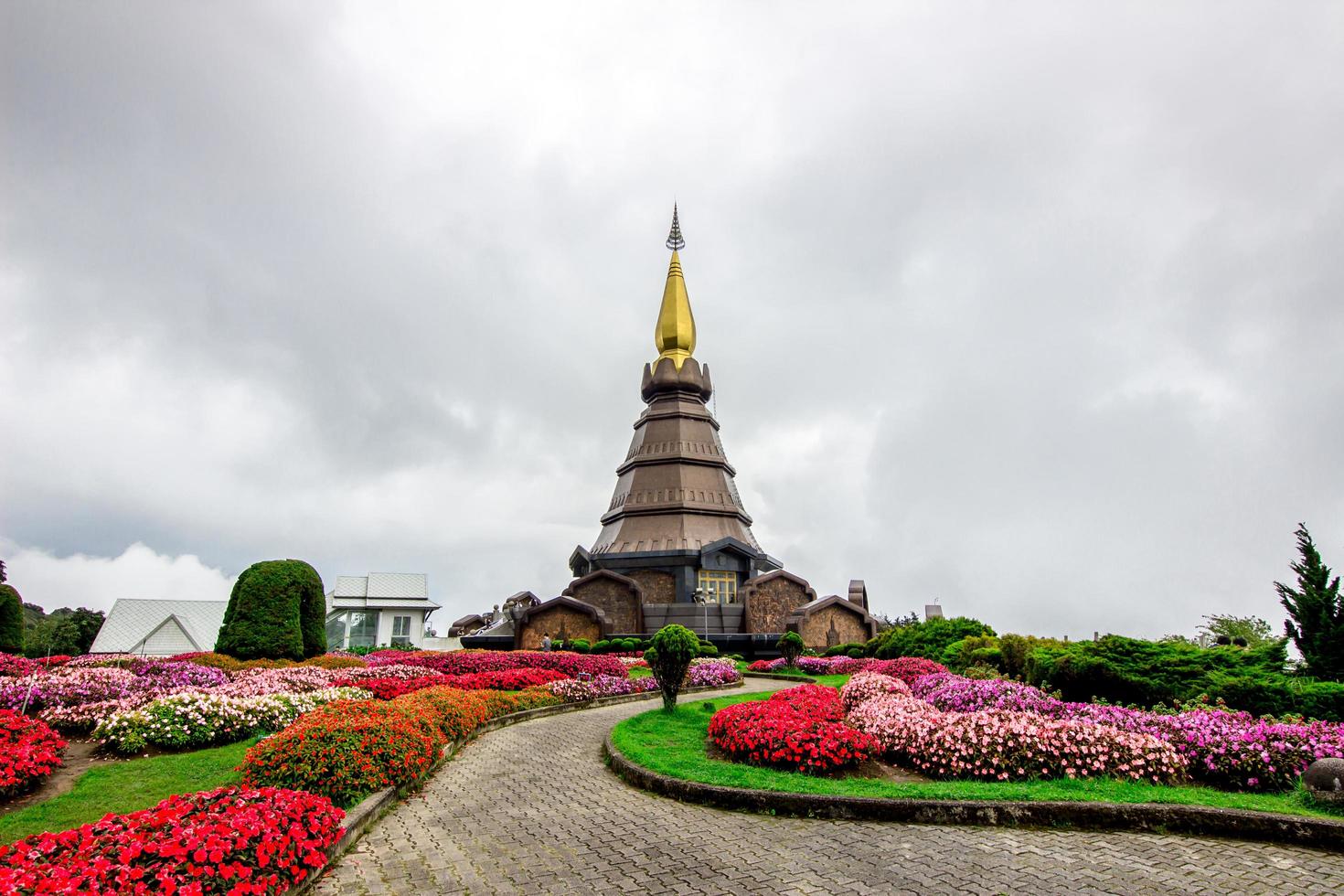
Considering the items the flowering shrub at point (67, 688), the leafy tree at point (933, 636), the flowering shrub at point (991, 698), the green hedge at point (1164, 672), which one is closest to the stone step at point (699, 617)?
the leafy tree at point (933, 636)

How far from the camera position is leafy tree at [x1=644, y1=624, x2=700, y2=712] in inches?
567

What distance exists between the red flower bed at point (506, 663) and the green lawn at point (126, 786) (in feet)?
33.5

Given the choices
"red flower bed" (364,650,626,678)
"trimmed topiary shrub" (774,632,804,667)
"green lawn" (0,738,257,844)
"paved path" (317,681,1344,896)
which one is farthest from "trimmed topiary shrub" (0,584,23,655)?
"trimmed topiary shrub" (774,632,804,667)

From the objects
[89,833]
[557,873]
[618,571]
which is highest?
[618,571]

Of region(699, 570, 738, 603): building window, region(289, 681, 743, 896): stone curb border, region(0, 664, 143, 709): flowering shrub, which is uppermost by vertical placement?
region(699, 570, 738, 603): building window

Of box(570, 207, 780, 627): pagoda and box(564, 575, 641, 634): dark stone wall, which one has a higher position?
box(570, 207, 780, 627): pagoda

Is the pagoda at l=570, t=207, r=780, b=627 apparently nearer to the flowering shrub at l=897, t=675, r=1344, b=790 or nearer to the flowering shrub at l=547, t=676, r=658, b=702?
the flowering shrub at l=547, t=676, r=658, b=702

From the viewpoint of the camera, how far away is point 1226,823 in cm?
691

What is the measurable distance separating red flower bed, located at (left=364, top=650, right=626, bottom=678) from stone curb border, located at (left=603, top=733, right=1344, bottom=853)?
12.1 metres

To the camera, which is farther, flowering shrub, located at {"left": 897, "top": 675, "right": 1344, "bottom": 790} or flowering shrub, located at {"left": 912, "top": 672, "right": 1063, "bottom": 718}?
flowering shrub, located at {"left": 912, "top": 672, "right": 1063, "bottom": 718}

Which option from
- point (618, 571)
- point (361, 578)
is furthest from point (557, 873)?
point (361, 578)

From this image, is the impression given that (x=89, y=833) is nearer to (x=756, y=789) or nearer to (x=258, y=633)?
(x=756, y=789)

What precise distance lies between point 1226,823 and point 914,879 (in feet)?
11.6

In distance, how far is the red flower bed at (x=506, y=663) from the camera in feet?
66.0
